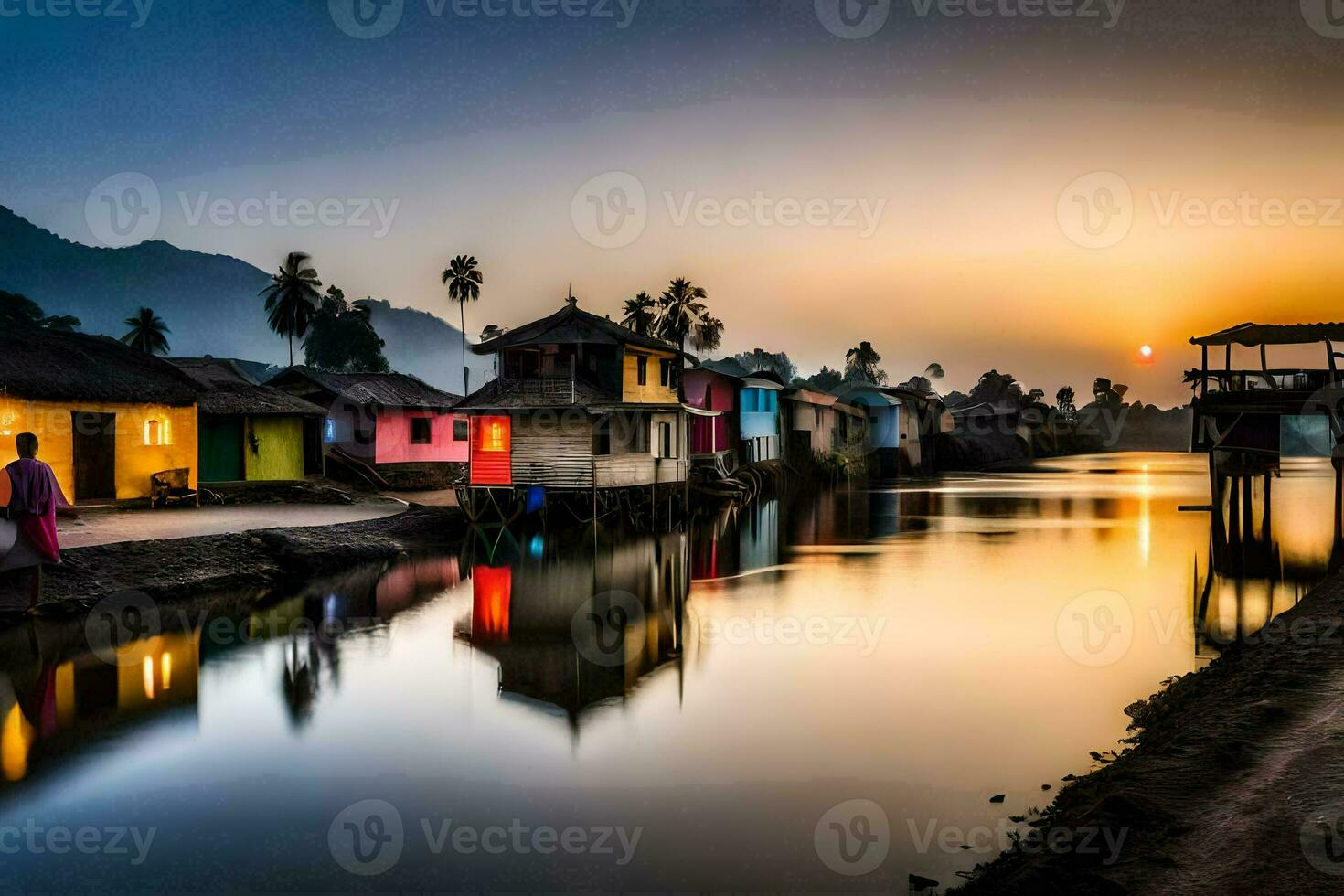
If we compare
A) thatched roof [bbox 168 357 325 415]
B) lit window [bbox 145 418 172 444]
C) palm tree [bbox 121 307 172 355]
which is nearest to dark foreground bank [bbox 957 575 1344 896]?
lit window [bbox 145 418 172 444]

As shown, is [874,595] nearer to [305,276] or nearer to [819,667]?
[819,667]

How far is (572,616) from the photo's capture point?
19.7 metres

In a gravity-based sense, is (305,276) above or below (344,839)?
above

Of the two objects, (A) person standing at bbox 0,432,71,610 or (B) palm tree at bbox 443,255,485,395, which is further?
(B) palm tree at bbox 443,255,485,395

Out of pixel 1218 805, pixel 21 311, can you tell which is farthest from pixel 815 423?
pixel 1218 805

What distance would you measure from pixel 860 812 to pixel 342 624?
1200cm

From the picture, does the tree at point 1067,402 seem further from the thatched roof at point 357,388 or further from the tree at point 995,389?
the thatched roof at point 357,388

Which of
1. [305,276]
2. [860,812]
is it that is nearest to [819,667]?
[860,812]

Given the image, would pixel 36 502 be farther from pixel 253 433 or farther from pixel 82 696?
pixel 253 433

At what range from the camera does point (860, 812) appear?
9711 mm

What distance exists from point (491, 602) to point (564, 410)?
12.6m

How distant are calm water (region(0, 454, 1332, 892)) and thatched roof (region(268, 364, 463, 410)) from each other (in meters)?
18.5

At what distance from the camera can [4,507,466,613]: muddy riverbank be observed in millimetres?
17672

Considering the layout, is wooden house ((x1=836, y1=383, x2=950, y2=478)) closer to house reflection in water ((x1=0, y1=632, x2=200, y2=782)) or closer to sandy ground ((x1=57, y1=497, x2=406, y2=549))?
sandy ground ((x1=57, y1=497, x2=406, y2=549))
